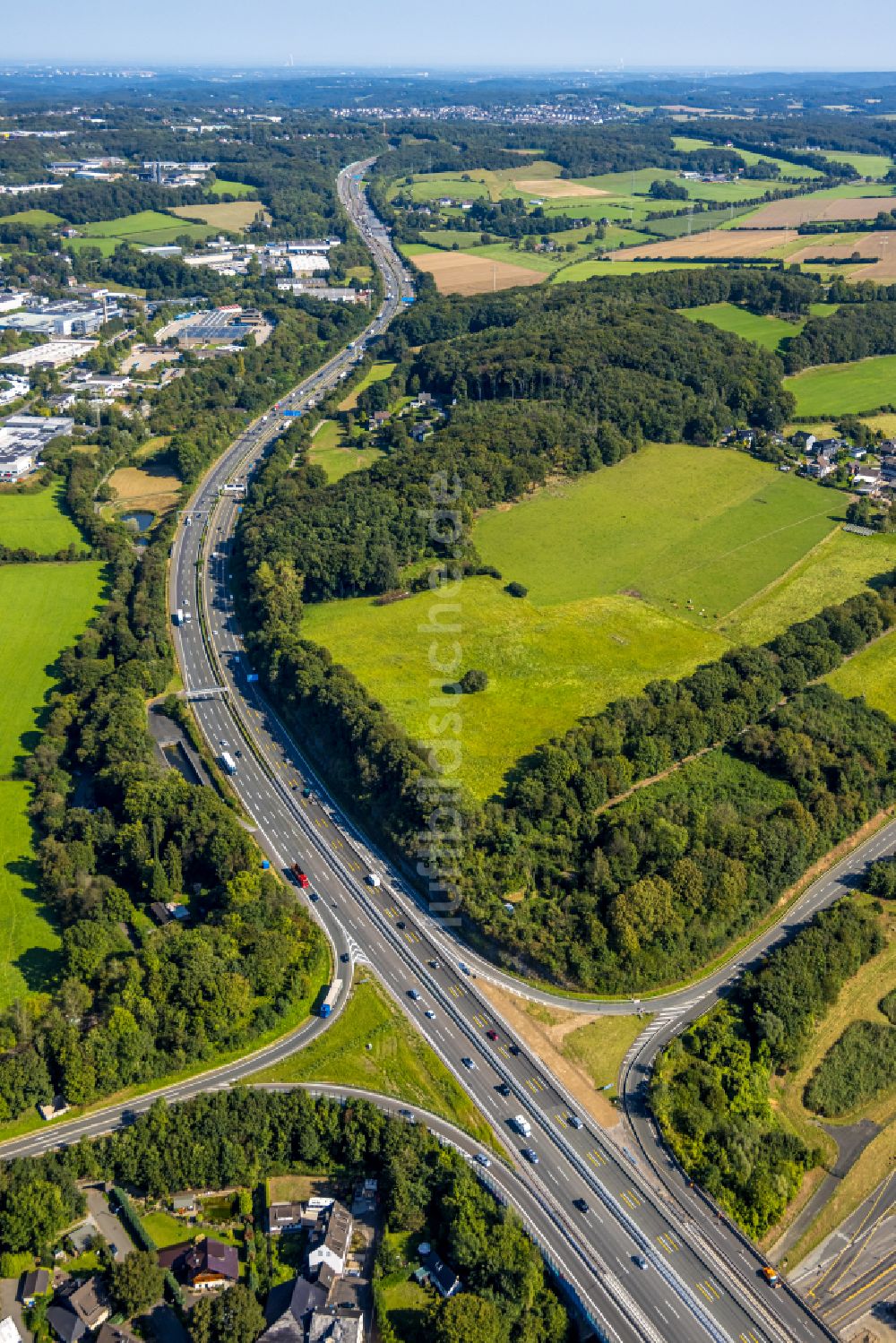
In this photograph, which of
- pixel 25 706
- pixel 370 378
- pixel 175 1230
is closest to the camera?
pixel 175 1230

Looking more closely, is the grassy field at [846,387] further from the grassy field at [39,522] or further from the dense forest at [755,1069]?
the grassy field at [39,522]

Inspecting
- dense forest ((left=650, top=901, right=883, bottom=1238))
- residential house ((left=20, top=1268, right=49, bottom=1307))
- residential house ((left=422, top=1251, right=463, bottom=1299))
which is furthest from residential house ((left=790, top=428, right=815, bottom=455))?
residential house ((left=20, top=1268, right=49, bottom=1307))

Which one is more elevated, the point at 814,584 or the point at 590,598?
the point at 814,584

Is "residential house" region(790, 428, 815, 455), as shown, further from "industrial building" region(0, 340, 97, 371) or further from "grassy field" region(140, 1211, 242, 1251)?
"industrial building" region(0, 340, 97, 371)

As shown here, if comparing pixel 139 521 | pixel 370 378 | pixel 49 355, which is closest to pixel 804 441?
pixel 370 378

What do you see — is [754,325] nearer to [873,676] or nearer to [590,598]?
[590,598]

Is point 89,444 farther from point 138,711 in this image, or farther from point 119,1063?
point 119,1063

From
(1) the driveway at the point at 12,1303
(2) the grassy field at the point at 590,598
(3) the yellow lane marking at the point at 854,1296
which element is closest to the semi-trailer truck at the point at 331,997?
(2) the grassy field at the point at 590,598
